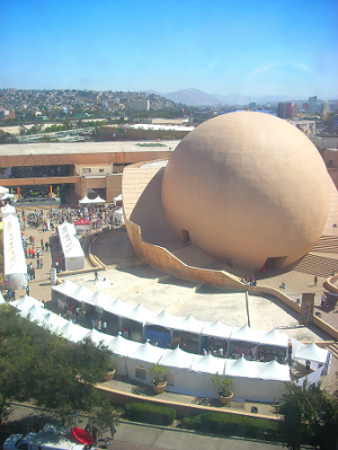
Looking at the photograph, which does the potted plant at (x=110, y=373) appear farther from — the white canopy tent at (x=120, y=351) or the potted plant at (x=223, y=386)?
the potted plant at (x=223, y=386)

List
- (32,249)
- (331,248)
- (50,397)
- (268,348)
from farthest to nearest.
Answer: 1. (32,249)
2. (331,248)
3. (268,348)
4. (50,397)

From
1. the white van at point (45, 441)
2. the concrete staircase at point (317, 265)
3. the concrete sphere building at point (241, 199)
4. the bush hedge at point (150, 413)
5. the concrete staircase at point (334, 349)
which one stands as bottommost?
the bush hedge at point (150, 413)

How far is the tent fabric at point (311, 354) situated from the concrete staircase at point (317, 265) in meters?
8.33

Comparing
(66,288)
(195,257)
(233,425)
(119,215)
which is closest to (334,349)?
(233,425)

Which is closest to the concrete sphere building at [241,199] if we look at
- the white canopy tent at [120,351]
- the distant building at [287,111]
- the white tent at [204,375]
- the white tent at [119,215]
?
the white canopy tent at [120,351]

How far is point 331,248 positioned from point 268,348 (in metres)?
10.8

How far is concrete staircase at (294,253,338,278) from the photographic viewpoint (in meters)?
22.7

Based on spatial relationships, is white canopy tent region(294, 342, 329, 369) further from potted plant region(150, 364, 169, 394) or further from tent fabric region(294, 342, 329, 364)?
potted plant region(150, 364, 169, 394)

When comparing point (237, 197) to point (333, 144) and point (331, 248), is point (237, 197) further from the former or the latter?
point (333, 144)

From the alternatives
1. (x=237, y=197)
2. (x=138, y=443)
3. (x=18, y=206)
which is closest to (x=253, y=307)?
(x=237, y=197)

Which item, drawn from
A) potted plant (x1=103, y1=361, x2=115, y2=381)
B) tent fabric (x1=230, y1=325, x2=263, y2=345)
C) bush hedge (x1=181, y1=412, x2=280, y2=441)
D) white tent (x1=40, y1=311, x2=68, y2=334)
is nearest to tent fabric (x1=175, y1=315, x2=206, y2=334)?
tent fabric (x1=230, y1=325, x2=263, y2=345)

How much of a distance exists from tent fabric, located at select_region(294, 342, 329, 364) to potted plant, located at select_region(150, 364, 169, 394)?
4.32m

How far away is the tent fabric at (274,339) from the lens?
1520 centimetres

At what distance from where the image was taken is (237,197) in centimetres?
2134
